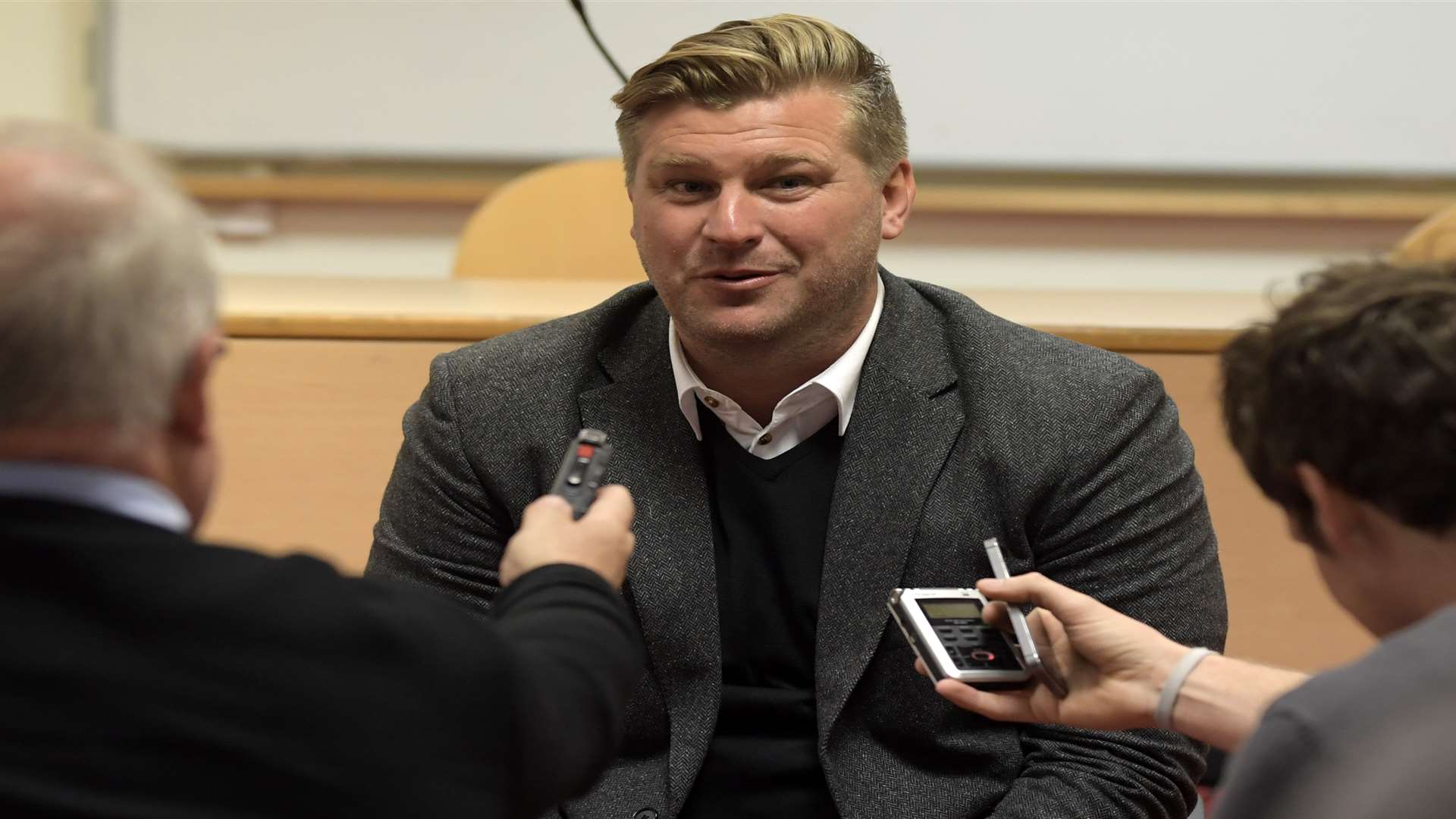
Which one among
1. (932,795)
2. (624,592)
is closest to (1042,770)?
(932,795)

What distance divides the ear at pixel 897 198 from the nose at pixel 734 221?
22 centimetres

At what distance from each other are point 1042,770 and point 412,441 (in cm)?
79

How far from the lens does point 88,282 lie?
772 mm

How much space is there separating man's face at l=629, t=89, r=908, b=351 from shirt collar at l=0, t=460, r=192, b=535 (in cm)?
90

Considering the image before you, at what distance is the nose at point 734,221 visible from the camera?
164cm

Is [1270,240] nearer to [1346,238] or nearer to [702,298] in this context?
[1346,238]

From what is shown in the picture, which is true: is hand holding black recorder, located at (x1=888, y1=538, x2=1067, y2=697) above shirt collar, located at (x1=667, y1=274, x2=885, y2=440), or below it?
below

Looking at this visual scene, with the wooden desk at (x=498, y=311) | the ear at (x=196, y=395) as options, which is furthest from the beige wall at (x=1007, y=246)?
the ear at (x=196, y=395)

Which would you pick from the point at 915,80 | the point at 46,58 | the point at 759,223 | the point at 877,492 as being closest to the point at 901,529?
the point at 877,492

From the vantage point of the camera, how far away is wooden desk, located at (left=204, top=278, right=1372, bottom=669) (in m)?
2.01

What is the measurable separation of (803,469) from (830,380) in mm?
106

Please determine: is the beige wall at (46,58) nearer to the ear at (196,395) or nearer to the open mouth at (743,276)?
the open mouth at (743,276)

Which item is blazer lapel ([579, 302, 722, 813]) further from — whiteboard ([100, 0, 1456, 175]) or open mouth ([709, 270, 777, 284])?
whiteboard ([100, 0, 1456, 175])

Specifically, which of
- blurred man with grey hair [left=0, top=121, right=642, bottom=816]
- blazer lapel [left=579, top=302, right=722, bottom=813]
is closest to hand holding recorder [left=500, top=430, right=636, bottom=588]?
blurred man with grey hair [left=0, top=121, right=642, bottom=816]
